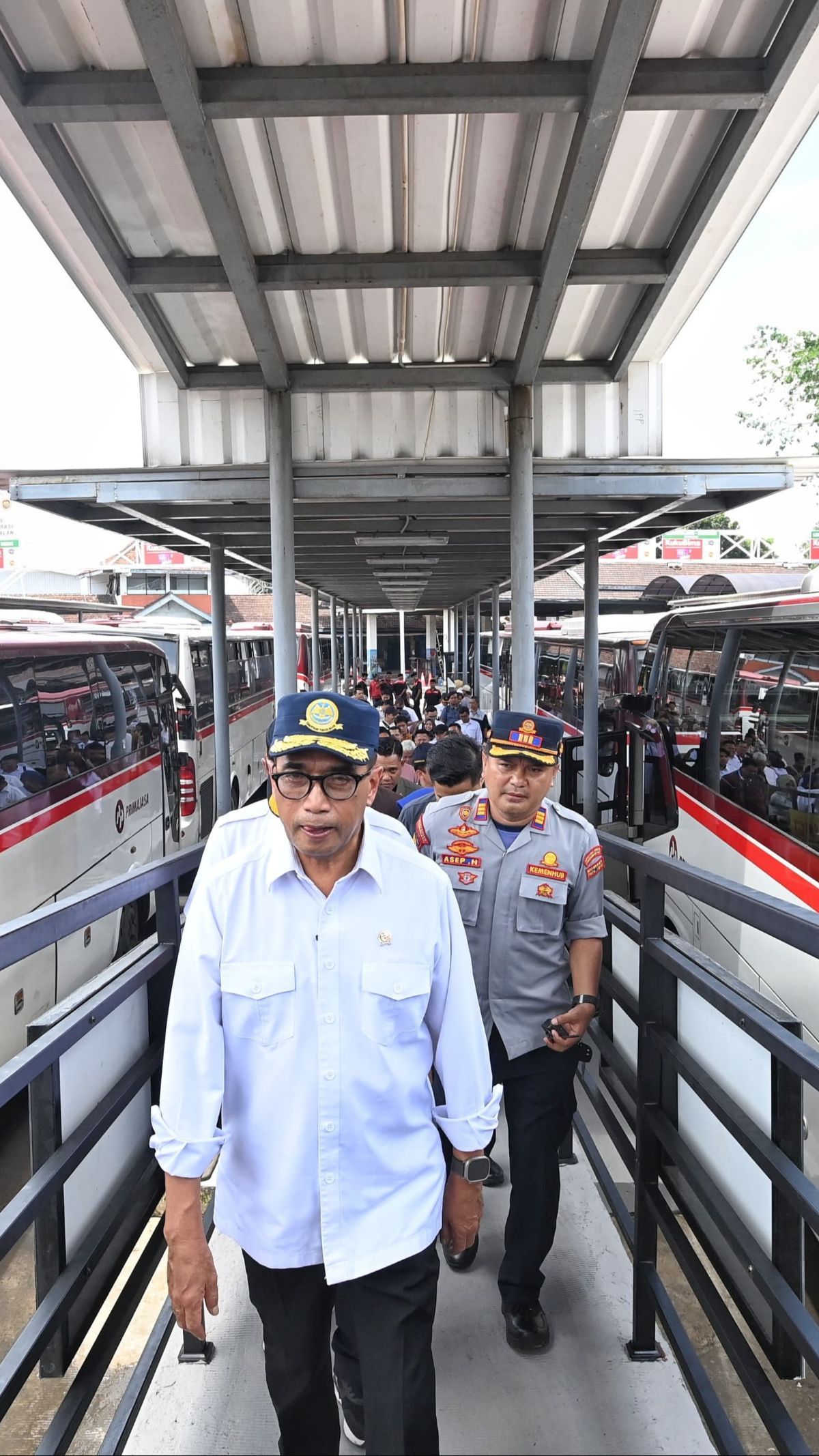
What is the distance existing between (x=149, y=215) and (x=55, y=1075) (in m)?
3.74

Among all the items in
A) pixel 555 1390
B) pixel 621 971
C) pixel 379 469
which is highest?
pixel 379 469

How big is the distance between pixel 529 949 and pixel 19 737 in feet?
12.0

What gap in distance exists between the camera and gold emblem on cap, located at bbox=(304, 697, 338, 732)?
5.94 feet

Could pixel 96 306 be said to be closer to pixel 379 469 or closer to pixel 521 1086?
pixel 379 469

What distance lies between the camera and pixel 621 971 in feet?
10.3

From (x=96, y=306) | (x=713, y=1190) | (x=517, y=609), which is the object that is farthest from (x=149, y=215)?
(x=713, y=1190)

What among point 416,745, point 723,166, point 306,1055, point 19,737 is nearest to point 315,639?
point 416,745

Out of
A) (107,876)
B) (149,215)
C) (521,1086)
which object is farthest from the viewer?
(107,876)

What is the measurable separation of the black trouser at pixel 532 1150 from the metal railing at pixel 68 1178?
1.02 meters

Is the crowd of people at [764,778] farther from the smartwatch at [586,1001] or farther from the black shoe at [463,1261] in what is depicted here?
the black shoe at [463,1261]

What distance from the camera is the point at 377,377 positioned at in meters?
5.47

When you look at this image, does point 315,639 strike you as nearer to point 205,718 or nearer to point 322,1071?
point 205,718

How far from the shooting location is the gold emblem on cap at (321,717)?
1.81 meters

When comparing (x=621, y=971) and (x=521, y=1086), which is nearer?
(x=521, y=1086)
